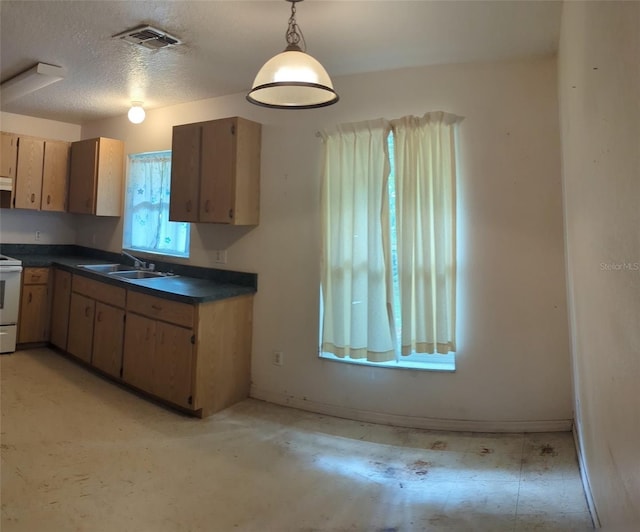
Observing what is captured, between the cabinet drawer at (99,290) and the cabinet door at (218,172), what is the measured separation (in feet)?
3.15

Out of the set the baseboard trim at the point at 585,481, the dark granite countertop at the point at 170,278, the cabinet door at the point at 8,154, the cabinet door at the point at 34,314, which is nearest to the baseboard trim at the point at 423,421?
the baseboard trim at the point at 585,481

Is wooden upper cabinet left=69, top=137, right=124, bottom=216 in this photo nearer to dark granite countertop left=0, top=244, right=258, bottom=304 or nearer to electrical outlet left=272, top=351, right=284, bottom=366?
dark granite countertop left=0, top=244, right=258, bottom=304

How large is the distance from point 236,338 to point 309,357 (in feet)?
1.93

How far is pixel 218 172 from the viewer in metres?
3.27

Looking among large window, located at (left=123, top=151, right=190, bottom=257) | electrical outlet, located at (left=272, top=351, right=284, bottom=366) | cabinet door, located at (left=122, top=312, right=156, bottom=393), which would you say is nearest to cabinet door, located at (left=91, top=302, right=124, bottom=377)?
cabinet door, located at (left=122, top=312, right=156, bottom=393)

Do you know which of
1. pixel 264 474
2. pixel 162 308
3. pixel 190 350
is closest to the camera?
pixel 264 474

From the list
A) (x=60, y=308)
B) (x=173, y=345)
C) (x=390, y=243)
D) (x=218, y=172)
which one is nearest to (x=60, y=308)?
(x=60, y=308)

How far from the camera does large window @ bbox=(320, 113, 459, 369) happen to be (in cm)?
271

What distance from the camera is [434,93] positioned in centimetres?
282

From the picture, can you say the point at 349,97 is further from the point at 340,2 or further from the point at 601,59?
the point at 601,59

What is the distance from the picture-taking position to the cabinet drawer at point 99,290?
3.49 meters

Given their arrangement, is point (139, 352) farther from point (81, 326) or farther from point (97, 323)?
point (81, 326)

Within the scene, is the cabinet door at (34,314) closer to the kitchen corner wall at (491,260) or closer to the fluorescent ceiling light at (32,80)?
the fluorescent ceiling light at (32,80)

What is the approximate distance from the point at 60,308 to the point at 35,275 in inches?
18.3
